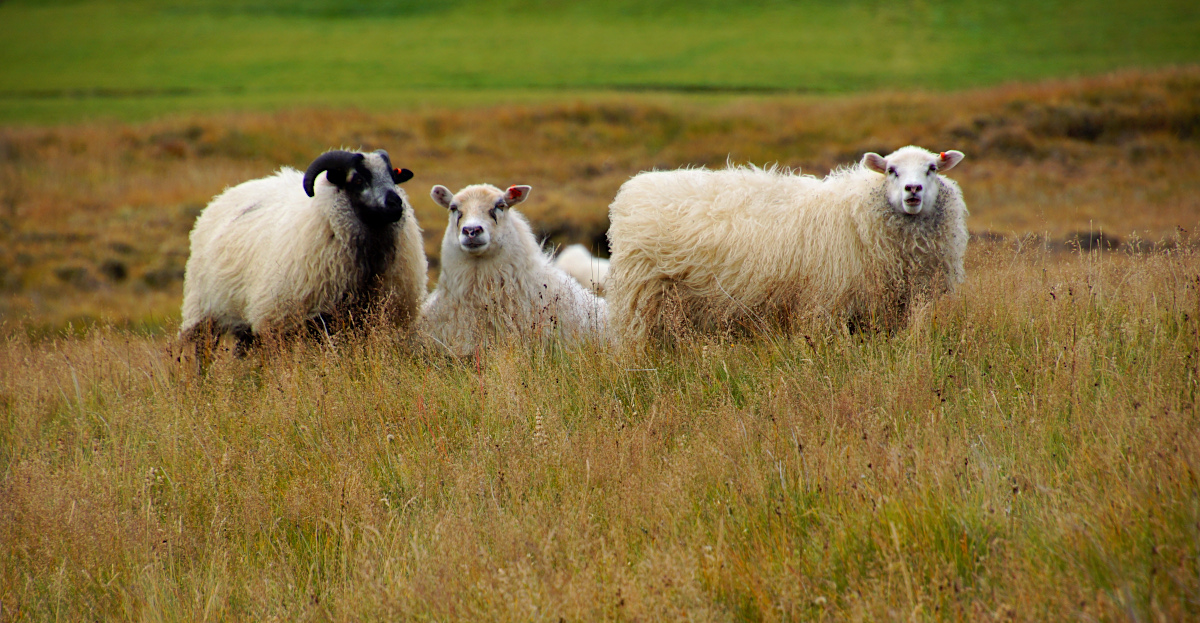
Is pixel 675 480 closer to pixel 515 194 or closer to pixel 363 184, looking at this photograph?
pixel 515 194

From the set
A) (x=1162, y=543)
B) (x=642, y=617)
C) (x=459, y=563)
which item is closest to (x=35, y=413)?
(x=459, y=563)

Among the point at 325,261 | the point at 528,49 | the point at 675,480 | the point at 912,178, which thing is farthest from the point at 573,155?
the point at 675,480

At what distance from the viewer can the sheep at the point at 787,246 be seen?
5.81m

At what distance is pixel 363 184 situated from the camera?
6859 mm

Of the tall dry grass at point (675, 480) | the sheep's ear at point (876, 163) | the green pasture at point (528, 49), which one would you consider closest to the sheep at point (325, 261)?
the tall dry grass at point (675, 480)

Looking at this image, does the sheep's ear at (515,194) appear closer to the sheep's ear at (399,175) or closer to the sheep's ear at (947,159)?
the sheep's ear at (399,175)

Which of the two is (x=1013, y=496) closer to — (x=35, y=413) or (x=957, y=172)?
(x=35, y=413)

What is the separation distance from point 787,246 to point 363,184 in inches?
144

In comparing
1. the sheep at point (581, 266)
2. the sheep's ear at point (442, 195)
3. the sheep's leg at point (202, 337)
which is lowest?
the sheep's leg at point (202, 337)

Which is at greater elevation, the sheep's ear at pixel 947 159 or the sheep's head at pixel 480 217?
the sheep's ear at pixel 947 159

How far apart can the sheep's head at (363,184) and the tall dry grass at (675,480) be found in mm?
1621

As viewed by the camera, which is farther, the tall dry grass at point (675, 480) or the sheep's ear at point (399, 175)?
the sheep's ear at point (399, 175)

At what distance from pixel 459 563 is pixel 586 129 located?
84.9 feet

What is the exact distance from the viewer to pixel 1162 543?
2.62 m
